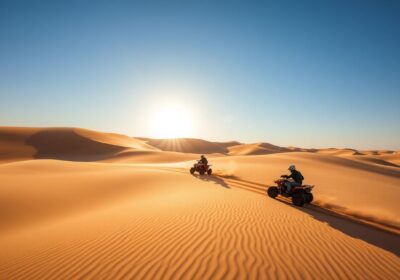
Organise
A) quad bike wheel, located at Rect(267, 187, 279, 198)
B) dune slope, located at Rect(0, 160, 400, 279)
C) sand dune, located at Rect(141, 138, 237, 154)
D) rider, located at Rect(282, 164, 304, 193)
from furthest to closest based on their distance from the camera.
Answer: sand dune, located at Rect(141, 138, 237, 154) → quad bike wheel, located at Rect(267, 187, 279, 198) → rider, located at Rect(282, 164, 304, 193) → dune slope, located at Rect(0, 160, 400, 279)

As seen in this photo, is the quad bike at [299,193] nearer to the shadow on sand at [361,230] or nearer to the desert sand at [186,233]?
the desert sand at [186,233]

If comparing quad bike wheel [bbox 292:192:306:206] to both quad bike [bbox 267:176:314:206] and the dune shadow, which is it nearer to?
quad bike [bbox 267:176:314:206]

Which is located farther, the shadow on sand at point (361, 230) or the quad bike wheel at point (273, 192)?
the quad bike wheel at point (273, 192)

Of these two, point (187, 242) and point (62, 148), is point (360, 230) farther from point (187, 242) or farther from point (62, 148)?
point (62, 148)

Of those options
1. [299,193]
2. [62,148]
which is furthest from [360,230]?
[62,148]

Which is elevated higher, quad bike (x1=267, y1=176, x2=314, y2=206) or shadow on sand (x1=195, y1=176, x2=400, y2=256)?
quad bike (x1=267, y1=176, x2=314, y2=206)

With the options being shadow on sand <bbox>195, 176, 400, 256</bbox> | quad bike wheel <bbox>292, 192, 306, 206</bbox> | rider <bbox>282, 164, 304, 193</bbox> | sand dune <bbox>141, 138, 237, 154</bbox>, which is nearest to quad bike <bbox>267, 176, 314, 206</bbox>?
quad bike wheel <bbox>292, 192, 306, 206</bbox>

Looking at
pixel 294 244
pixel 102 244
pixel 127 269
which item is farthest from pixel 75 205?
pixel 294 244

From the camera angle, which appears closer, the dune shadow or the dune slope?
the dune slope

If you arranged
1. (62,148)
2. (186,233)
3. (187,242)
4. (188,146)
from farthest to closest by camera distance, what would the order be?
(188,146) < (62,148) < (186,233) < (187,242)

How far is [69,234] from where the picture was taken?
6.89 m

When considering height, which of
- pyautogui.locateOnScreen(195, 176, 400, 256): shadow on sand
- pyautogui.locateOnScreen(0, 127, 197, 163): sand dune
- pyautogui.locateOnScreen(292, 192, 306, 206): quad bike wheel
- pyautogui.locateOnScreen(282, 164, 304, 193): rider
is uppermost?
pyautogui.locateOnScreen(0, 127, 197, 163): sand dune

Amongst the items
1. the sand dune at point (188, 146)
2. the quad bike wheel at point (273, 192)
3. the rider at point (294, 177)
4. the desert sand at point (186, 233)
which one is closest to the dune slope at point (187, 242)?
the desert sand at point (186, 233)

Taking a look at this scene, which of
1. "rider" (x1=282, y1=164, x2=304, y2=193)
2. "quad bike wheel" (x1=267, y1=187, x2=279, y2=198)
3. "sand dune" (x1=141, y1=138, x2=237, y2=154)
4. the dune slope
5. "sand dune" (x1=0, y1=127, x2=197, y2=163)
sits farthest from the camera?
"sand dune" (x1=141, y1=138, x2=237, y2=154)
